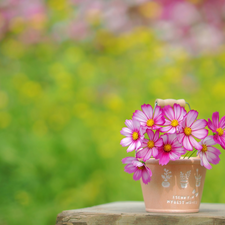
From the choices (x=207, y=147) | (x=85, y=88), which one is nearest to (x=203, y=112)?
(x=85, y=88)

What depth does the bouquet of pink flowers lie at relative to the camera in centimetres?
88

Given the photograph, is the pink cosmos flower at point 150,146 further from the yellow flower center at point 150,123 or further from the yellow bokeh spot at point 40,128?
the yellow bokeh spot at point 40,128

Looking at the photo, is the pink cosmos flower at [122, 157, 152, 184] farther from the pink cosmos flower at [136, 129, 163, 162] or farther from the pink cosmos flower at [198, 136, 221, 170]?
the pink cosmos flower at [198, 136, 221, 170]

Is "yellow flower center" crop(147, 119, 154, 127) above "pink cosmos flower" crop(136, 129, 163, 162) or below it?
above

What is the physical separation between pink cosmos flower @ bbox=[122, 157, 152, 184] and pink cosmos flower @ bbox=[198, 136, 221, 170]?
136 mm

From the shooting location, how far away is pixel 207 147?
901 mm

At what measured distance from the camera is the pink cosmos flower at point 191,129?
34.8 inches

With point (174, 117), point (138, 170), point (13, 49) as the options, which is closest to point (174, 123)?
point (174, 117)

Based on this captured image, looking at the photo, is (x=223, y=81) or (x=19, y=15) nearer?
(x=223, y=81)

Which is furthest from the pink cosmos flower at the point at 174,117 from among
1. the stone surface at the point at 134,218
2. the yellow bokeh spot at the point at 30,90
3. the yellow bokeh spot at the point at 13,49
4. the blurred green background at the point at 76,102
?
the yellow bokeh spot at the point at 13,49

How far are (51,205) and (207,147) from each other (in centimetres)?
119

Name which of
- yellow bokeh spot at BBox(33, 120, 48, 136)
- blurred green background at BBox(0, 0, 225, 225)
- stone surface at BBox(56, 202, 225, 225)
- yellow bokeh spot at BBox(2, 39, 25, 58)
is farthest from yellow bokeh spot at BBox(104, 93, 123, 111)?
stone surface at BBox(56, 202, 225, 225)

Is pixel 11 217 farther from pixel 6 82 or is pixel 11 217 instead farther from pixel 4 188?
pixel 6 82

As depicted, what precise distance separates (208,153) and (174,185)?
4.7 inches
